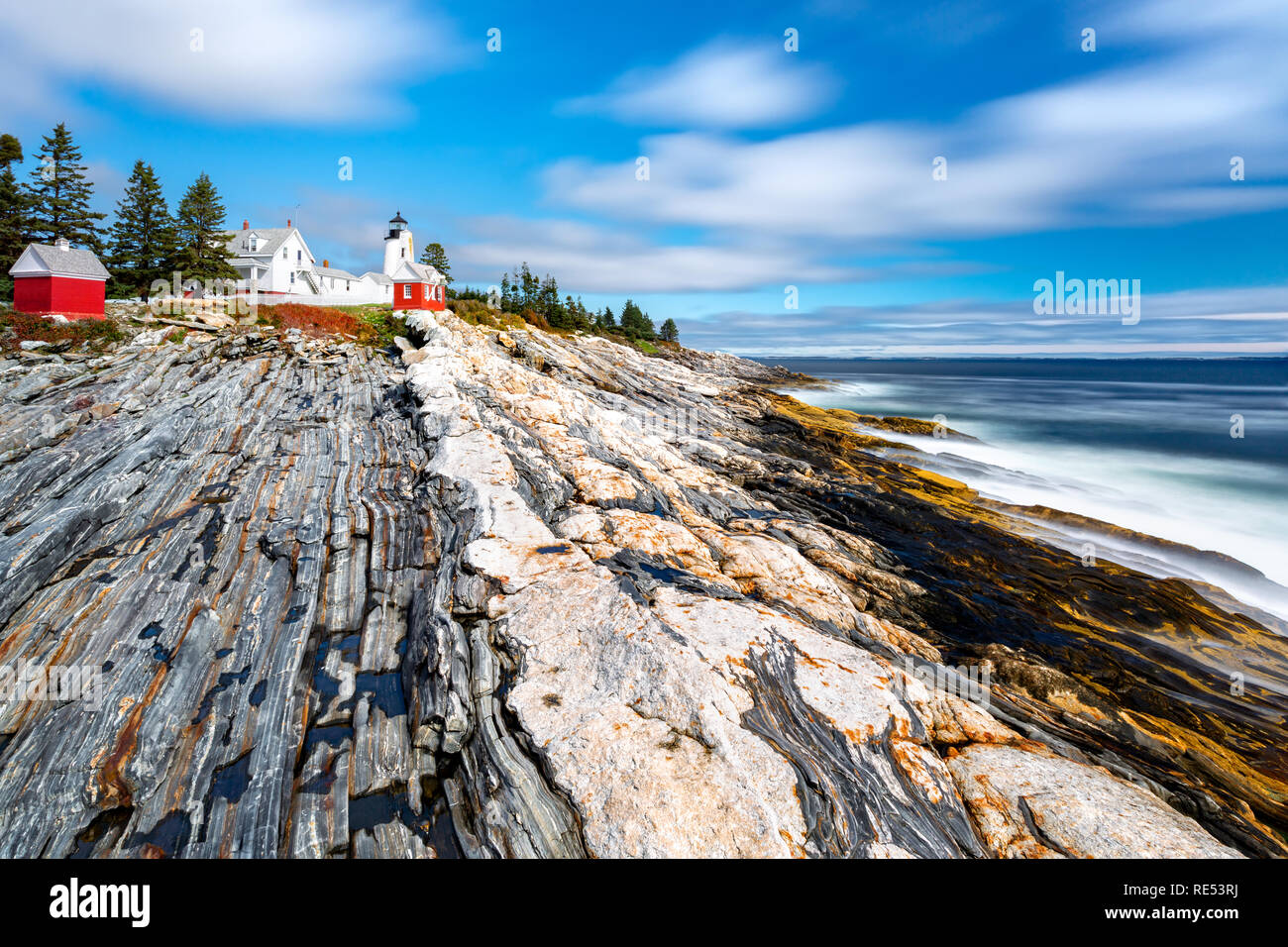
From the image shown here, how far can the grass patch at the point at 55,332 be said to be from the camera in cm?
2834

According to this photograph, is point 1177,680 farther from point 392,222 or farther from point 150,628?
point 392,222

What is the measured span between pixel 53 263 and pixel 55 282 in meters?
1.22

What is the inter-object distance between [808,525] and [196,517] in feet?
59.8

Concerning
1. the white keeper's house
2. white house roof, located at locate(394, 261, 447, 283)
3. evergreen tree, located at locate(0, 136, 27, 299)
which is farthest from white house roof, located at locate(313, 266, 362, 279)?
evergreen tree, located at locate(0, 136, 27, 299)

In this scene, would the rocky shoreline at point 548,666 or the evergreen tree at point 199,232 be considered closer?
the rocky shoreline at point 548,666

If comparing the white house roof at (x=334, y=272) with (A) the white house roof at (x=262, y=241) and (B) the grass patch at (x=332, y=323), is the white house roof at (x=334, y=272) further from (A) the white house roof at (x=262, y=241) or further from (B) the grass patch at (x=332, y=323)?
(B) the grass patch at (x=332, y=323)

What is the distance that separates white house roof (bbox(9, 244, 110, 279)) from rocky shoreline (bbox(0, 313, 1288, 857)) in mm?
19511

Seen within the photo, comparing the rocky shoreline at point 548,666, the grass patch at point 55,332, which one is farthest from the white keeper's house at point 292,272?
the rocky shoreline at point 548,666

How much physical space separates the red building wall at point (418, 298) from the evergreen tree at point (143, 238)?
60.8ft

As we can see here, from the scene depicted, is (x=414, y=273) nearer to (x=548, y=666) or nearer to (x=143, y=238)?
(x=143, y=238)

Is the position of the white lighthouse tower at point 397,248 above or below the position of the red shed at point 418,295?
above

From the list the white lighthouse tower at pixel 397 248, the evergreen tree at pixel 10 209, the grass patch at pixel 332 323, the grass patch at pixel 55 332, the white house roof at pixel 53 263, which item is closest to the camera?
the grass patch at pixel 55 332

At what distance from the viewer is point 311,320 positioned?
3531 centimetres
